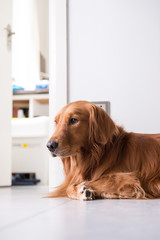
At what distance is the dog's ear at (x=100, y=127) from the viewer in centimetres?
176

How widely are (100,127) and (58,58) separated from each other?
32.7 inches

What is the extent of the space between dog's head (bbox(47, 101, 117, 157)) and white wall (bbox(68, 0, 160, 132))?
0.48 m

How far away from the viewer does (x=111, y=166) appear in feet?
Answer: 5.90

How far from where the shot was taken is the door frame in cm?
242

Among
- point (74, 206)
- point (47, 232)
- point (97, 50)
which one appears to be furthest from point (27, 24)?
point (47, 232)

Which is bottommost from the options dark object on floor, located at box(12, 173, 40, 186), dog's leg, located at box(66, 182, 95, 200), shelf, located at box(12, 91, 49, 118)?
dark object on floor, located at box(12, 173, 40, 186)

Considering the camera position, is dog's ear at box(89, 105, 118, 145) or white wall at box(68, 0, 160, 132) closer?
dog's ear at box(89, 105, 118, 145)

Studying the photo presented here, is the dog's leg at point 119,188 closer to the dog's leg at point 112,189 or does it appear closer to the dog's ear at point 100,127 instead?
the dog's leg at point 112,189

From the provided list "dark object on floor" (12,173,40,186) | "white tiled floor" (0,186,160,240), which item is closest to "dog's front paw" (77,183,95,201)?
"white tiled floor" (0,186,160,240)

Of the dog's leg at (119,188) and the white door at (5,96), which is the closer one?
the dog's leg at (119,188)

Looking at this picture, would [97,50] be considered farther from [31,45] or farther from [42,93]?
[31,45]

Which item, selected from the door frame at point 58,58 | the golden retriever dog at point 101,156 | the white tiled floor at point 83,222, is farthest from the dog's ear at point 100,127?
the door frame at point 58,58

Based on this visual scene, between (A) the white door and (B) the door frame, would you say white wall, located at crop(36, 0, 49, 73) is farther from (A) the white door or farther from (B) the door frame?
(B) the door frame

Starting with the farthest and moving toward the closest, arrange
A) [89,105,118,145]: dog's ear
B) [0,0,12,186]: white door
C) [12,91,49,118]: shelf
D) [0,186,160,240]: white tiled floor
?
[12,91,49,118]: shelf < [0,0,12,186]: white door < [89,105,118,145]: dog's ear < [0,186,160,240]: white tiled floor
